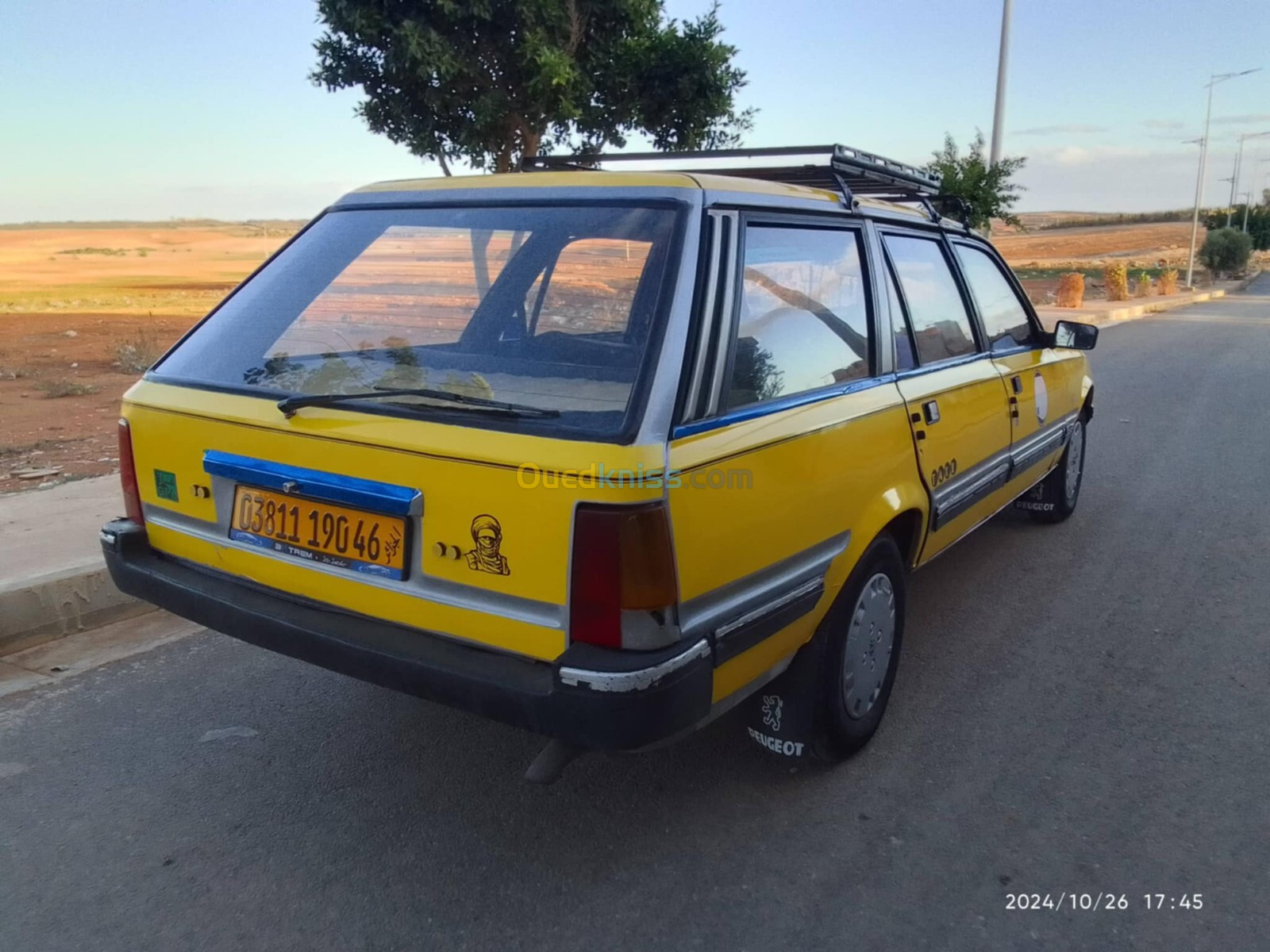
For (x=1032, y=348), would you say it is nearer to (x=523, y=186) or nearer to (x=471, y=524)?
(x=523, y=186)

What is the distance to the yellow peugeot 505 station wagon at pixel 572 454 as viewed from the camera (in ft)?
6.72

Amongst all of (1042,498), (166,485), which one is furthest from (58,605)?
(1042,498)

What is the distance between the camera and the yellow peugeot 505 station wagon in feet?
6.72

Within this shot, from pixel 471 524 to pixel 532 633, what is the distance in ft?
0.93

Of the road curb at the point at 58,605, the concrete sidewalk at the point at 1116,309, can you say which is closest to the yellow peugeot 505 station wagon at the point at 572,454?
the road curb at the point at 58,605

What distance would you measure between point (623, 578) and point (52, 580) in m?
3.07

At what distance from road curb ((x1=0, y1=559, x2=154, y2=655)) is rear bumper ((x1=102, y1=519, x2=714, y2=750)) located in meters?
1.68

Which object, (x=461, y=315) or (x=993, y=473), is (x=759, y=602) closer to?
(x=461, y=315)

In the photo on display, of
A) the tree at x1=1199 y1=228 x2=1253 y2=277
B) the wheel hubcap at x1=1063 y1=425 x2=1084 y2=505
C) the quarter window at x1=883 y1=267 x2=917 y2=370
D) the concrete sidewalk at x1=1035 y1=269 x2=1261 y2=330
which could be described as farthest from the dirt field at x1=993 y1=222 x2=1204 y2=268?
the quarter window at x1=883 y1=267 x2=917 y2=370

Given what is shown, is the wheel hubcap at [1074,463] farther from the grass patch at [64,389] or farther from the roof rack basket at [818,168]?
the grass patch at [64,389]

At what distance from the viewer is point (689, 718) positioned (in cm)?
210

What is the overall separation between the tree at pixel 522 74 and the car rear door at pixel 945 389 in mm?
6051

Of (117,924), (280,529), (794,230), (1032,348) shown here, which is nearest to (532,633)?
(280,529)
